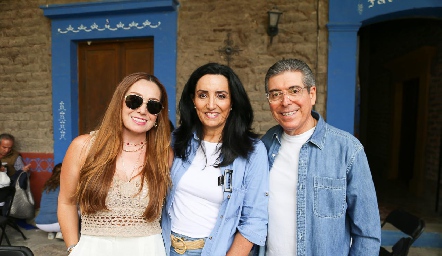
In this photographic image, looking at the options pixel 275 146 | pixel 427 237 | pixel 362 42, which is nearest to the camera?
pixel 275 146

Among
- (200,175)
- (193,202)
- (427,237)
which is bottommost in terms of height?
(427,237)

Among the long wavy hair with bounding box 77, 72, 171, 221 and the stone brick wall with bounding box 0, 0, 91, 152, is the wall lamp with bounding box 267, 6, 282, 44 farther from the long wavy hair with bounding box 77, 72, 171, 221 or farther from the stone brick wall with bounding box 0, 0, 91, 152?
the stone brick wall with bounding box 0, 0, 91, 152

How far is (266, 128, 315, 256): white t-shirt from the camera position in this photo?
1.67 metres

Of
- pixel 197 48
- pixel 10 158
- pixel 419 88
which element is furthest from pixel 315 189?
pixel 419 88

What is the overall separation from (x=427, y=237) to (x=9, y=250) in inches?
187

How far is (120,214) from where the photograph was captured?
165 cm

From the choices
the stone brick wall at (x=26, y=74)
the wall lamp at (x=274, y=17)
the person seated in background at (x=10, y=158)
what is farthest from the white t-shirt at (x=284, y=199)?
the stone brick wall at (x=26, y=74)

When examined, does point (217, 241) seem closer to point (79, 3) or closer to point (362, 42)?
point (79, 3)

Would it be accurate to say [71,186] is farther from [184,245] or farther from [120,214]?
[184,245]

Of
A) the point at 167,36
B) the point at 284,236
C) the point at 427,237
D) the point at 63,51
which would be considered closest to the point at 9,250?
the point at 284,236

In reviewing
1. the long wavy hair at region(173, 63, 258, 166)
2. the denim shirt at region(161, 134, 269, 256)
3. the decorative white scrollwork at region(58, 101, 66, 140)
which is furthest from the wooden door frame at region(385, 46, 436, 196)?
the decorative white scrollwork at region(58, 101, 66, 140)

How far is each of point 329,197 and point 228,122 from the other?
0.70 meters

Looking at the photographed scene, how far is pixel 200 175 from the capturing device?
172cm

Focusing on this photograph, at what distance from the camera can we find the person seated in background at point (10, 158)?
4.97m
